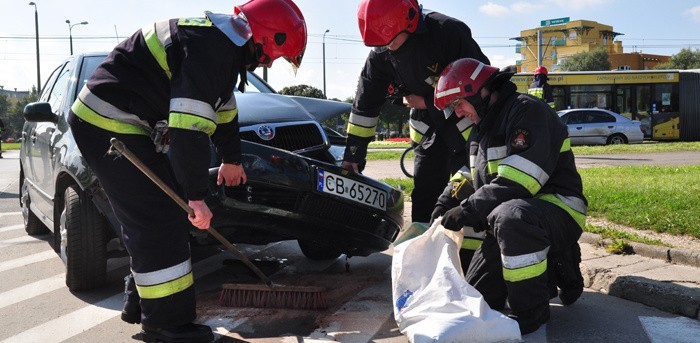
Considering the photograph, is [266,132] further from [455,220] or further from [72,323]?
[72,323]

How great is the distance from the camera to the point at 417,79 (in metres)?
4.33

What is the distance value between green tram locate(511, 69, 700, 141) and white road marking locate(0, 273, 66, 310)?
21359 mm

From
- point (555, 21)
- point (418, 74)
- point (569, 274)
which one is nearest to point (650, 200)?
point (569, 274)

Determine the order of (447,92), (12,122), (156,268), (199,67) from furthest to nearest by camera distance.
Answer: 1. (12,122)
2. (447,92)
3. (156,268)
4. (199,67)

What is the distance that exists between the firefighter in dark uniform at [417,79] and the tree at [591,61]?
64497mm

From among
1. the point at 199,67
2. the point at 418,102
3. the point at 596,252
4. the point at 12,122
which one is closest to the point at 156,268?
the point at 199,67

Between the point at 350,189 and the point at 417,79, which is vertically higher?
the point at 417,79

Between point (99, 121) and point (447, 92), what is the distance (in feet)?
5.83

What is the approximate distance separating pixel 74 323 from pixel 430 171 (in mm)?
A: 2474

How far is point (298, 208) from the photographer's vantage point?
12.3ft

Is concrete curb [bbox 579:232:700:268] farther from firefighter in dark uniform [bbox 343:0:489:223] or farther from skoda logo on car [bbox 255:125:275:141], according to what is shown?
skoda logo on car [bbox 255:125:275:141]

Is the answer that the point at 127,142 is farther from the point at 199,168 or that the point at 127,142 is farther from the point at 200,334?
the point at 200,334

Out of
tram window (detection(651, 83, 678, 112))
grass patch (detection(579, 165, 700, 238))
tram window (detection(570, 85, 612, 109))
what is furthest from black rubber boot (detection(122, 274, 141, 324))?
tram window (detection(651, 83, 678, 112))

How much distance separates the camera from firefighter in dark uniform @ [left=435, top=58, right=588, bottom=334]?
10.6 feet
